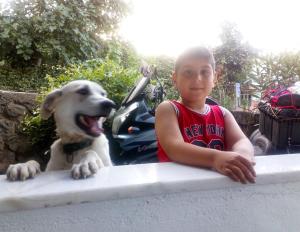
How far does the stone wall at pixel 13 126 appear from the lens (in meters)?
4.79

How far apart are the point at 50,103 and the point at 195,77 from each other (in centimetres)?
103

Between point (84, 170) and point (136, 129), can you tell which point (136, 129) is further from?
point (84, 170)

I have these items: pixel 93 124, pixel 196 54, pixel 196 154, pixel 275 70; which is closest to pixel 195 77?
pixel 196 54

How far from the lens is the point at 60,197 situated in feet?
3.87

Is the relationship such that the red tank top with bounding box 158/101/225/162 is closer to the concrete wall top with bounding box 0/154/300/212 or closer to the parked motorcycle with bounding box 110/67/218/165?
the concrete wall top with bounding box 0/154/300/212

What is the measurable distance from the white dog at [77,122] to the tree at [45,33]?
472cm

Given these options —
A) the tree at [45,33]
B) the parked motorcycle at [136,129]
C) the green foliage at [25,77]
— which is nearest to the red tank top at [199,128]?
the parked motorcycle at [136,129]

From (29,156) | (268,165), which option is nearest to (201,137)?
(268,165)

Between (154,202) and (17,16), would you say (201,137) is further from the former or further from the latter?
(17,16)

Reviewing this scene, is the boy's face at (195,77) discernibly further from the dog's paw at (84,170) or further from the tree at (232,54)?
the tree at (232,54)

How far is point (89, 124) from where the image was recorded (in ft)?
7.67

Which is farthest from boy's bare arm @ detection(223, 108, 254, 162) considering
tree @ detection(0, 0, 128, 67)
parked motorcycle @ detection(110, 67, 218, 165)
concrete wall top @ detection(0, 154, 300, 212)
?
tree @ detection(0, 0, 128, 67)

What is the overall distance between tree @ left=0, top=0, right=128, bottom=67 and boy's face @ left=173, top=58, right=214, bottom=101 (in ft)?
17.1

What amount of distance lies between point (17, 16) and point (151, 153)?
560 centimetres
